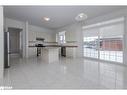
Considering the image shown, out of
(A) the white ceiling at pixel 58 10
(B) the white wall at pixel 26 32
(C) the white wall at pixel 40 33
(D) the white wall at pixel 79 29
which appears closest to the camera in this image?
(A) the white ceiling at pixel 58 10

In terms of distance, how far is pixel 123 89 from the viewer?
238 cm

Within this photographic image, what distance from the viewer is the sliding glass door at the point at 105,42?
511 cm

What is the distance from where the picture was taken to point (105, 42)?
19.2 feet

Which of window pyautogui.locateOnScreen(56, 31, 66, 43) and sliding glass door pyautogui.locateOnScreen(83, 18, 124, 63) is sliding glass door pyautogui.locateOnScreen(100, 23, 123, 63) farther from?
window pyautogui.locateOnScreen(56, 31, 66, 43)

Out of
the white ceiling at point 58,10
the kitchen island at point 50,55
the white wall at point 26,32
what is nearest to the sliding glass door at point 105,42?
the white ceiling at point 58,10

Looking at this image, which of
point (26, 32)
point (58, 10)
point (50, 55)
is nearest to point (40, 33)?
point (26, 32)

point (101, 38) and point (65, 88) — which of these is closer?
point (65, 88)

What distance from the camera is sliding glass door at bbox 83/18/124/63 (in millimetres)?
5113

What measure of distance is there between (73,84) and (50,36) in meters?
7.82

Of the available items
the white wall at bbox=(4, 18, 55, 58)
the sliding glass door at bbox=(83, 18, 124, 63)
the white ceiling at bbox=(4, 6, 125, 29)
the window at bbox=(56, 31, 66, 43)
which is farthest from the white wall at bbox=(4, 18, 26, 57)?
the sliding glass door at bbox=(83, 18, 124, 63)

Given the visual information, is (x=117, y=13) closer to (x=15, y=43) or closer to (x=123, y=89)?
(x=123, y=89)

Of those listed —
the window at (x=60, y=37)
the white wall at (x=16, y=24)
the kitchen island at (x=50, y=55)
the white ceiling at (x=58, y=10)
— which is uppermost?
the white ceiling at (x=58, y=10)

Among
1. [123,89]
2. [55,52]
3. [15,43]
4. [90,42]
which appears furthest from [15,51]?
[123,89]

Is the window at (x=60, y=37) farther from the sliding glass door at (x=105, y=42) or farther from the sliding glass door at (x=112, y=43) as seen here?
the sliding glass door at (x=112, y=43)
